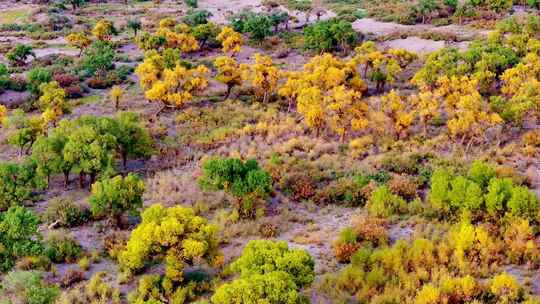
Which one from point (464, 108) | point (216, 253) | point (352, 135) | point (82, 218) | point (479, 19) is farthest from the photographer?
point (479, 19)

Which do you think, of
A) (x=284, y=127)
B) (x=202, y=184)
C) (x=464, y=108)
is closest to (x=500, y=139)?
(x=464, y=108)

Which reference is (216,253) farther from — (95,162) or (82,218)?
(95,162)

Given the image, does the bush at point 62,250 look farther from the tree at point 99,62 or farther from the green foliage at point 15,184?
the tree at point 99,62

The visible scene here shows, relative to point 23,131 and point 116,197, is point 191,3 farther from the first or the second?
point 116,197

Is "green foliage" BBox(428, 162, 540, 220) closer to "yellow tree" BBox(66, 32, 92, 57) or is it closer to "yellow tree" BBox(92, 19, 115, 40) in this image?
"yellow tree" BBox(66, 32, 92, 57)

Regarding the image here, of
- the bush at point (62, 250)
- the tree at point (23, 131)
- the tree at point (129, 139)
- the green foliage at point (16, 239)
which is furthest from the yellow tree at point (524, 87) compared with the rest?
the tree at point (23, 131)

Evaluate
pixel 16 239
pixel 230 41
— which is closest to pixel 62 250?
pixel 16 239
